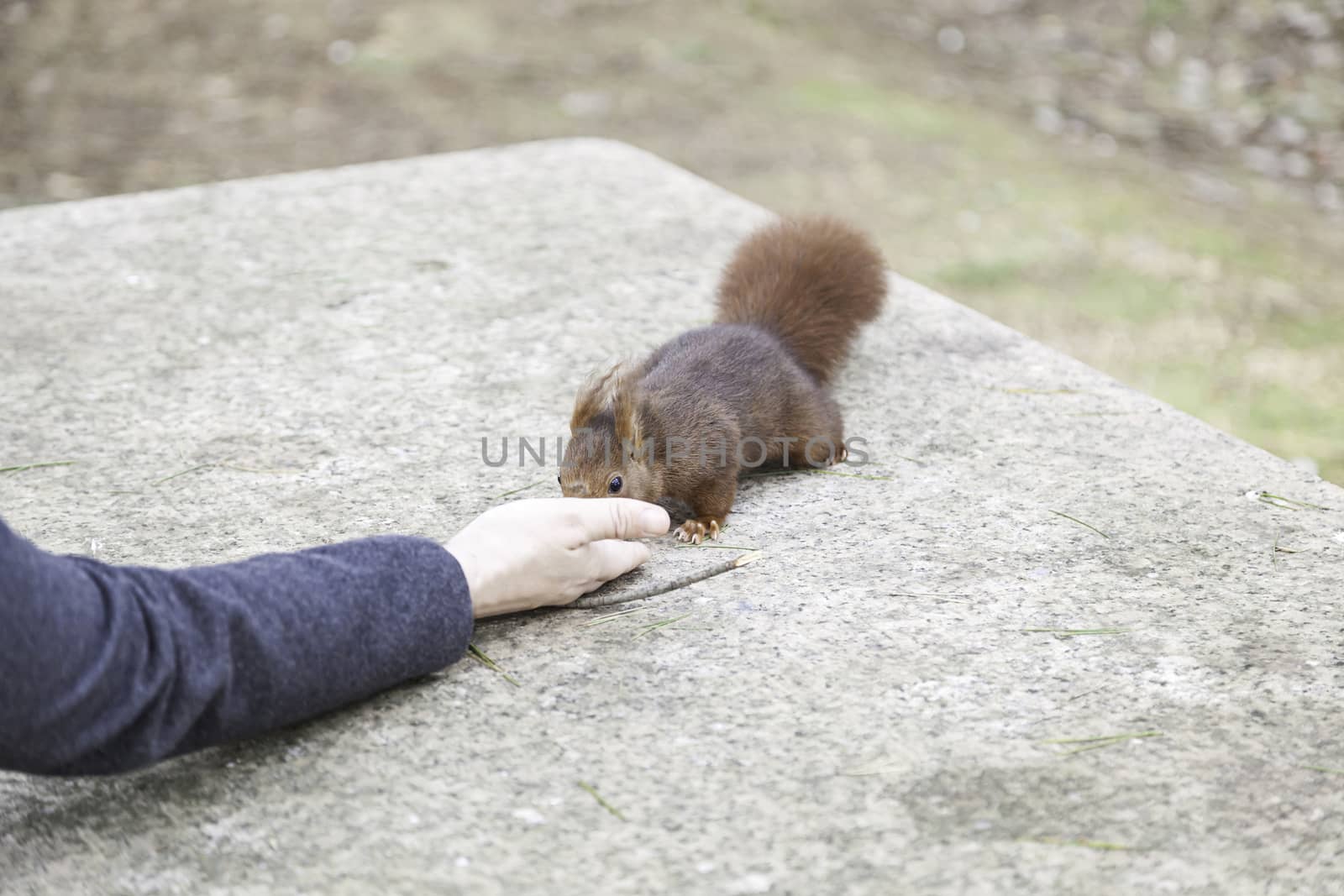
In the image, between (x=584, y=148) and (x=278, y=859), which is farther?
(x=584, y=148)

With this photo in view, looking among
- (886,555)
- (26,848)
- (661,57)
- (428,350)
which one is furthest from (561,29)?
(26,848)

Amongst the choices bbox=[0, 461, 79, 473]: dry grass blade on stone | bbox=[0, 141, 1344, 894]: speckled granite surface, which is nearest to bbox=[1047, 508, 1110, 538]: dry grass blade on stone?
bbox=[0, 141, 1344, 894]: speckled granite surface

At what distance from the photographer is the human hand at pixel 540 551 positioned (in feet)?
5.17

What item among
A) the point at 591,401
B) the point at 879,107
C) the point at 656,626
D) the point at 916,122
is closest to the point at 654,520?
the point at 656,626

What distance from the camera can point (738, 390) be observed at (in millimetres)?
2102

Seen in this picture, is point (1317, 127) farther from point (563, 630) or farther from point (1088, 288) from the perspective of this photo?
point (563, 630)

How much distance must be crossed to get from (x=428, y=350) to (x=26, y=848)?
140 centimetres

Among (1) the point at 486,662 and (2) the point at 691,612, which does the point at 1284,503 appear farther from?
(1) the point at 486,662

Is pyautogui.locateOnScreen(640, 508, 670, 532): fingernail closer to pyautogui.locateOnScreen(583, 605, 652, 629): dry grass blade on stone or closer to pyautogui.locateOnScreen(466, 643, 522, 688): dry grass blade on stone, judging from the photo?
pyautogui.locateOnScreen(583, 605, 652, 629): dry grass blade on stone

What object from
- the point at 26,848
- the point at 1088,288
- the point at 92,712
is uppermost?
the point at 92,712

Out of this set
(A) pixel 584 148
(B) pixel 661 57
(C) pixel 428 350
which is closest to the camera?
(C) pixel 428 350

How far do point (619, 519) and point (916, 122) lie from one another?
4891 millimetres

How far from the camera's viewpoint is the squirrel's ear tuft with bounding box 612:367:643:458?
1969 millimetres

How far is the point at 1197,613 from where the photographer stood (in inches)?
66.0
